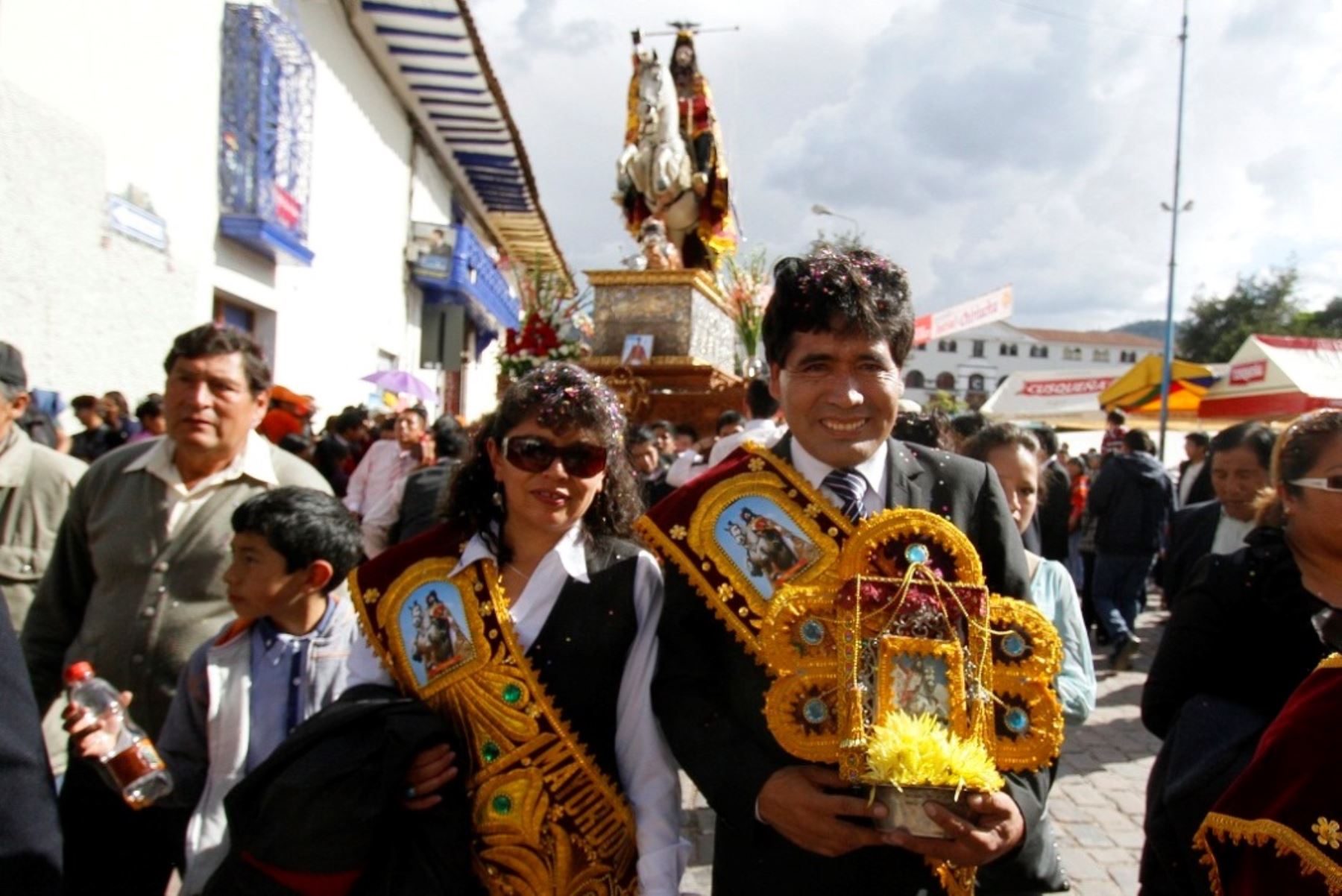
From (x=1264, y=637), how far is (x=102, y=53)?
9.40 m

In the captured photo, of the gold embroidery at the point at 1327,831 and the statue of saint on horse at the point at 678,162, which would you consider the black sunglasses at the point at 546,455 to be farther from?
the statue of saint on horse at the point at 678,162

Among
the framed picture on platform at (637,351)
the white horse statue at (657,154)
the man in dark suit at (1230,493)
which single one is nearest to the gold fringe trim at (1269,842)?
the man in dark suit at (1230,493)

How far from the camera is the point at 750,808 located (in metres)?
1.82

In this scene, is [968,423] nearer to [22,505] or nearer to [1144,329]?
[22,505]

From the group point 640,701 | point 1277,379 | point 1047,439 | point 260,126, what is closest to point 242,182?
point 260,126

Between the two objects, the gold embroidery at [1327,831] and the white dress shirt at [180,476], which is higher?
the white dress shirt at [180,476]

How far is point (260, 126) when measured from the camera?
1087 centimetres

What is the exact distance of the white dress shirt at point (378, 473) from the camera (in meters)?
6.84

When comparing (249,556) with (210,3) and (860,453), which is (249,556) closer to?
(860,453)

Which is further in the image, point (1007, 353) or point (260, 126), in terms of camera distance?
point (1007, 353)

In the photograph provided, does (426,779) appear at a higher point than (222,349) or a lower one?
lower

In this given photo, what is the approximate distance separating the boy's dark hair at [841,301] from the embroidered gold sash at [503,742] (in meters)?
0.86

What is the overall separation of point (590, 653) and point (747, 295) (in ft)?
32.2

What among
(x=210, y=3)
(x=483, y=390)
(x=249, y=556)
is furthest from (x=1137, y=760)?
(x=483, y=390)
